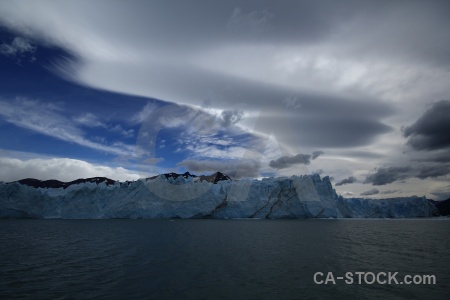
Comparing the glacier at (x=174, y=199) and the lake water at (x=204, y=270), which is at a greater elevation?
the glacier at (x=174, y=199)

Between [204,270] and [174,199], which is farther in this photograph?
[174,199]

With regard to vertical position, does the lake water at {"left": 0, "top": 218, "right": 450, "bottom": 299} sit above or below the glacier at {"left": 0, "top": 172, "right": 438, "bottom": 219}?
below

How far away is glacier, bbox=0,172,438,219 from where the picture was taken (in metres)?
64.1

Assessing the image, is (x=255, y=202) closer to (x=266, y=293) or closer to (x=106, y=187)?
(x=106, y=187)

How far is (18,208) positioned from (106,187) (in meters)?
20.0

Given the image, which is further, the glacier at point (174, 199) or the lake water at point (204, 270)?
the glacier at point (174, 199)

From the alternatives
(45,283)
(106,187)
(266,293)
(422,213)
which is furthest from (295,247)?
(422,213)

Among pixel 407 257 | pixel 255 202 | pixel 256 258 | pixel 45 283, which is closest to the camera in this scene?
pixel 45 283

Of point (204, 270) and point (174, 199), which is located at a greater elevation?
point (174, 199)

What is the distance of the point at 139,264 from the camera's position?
1755 cm

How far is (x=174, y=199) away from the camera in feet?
224

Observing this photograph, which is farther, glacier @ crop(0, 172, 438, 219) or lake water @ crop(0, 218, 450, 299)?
glacier @ crop(0, 172, 438, 219)

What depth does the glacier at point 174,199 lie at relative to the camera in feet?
210

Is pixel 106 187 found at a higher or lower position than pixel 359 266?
higher
